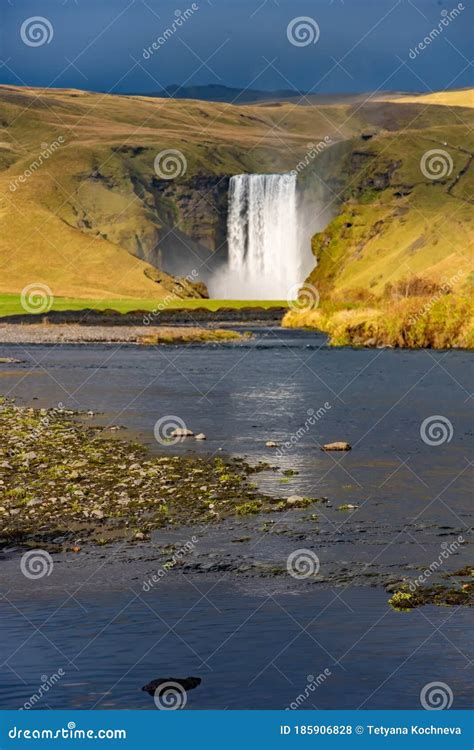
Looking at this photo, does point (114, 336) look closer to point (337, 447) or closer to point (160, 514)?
point (337, 447)

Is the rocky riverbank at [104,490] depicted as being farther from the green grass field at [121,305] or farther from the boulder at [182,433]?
the green grass field at [121,305]

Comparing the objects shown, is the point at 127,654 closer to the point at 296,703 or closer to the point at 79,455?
the point at 296,703

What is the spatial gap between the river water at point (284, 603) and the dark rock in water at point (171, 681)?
0.10 meters

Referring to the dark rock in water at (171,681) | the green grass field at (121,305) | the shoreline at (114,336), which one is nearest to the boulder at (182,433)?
the dark rock in water at (171,681)

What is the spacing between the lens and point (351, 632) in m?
15.1

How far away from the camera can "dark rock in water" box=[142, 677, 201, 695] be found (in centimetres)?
1284

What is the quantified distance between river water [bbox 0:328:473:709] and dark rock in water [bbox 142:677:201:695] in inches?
4.1

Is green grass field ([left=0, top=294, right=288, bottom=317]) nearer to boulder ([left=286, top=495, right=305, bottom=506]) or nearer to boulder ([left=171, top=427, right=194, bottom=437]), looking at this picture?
boulder ([left=171, top=427, right=194, bottom=437])

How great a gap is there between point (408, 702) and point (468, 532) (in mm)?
9157

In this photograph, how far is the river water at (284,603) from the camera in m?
13.2

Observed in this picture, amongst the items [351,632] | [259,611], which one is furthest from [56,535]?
[351,632]

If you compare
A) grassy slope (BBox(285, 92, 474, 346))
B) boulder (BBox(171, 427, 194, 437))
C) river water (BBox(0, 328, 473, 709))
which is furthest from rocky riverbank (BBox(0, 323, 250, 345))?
boulder (BBox(171, 427, 194, 437))

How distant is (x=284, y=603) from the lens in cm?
1652
